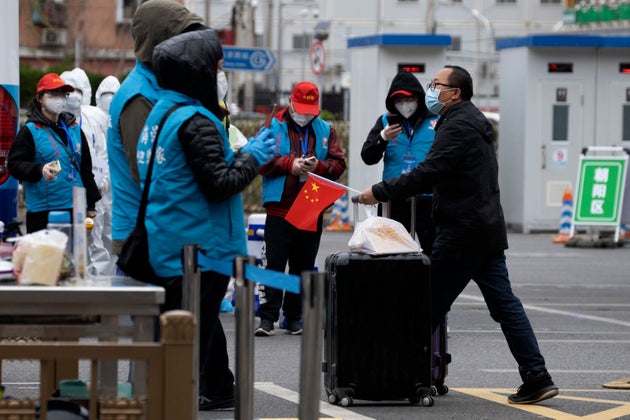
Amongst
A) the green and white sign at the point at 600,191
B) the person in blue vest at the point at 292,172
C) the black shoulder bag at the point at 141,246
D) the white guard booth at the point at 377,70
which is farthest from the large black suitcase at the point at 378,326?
the white guard booth at the point at 377,70

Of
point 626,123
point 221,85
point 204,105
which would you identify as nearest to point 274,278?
point 204,105

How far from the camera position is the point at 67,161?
36.6 feet

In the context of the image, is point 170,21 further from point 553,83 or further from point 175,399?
point 553,83

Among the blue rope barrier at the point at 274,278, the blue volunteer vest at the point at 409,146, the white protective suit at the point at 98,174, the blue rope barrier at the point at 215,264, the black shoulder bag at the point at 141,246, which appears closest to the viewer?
the blue rope barrier at the point at 274,278

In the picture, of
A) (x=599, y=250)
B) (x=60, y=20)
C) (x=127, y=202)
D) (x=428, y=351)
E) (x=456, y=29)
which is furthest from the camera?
(x=456, y=29)

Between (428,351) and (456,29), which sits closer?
(428,351)

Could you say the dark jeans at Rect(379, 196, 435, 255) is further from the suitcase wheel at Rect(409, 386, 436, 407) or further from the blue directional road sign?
the blue directional road sign

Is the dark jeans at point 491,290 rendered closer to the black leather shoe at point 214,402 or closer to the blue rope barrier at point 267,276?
the black leather shoe at point 214,402

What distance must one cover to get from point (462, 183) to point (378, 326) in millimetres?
923

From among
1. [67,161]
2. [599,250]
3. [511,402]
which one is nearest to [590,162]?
[599,250]

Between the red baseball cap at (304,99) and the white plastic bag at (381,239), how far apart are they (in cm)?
305

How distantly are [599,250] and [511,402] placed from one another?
13200 millimetres

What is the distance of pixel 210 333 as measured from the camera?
7.40 m

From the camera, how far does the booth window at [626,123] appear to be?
2411 centimetres
